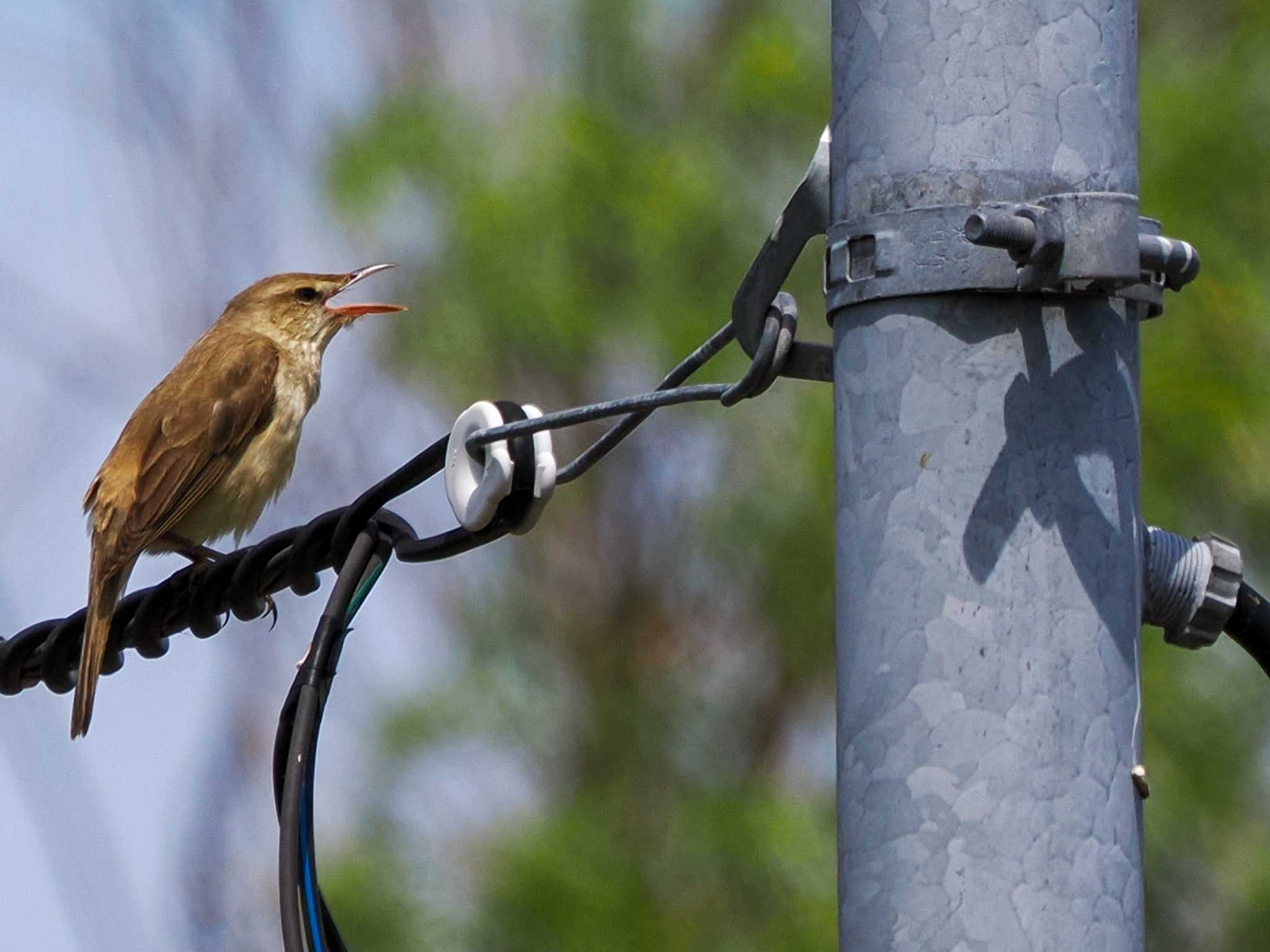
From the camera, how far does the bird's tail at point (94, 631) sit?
5.15 meters

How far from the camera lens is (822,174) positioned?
2.86 meters

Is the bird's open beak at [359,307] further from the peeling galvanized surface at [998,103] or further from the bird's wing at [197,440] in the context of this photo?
the peeling galvanized surface at [998,103]

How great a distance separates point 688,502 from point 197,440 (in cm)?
692

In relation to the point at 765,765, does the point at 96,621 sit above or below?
above

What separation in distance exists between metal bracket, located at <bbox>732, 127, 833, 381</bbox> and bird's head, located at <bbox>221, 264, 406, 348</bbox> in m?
5.79

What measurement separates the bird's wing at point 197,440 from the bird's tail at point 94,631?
0.10 metres

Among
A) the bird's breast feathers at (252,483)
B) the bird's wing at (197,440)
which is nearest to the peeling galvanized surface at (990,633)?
the bird's wing at (197,440)

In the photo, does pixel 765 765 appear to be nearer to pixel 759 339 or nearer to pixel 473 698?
pixel 473 698

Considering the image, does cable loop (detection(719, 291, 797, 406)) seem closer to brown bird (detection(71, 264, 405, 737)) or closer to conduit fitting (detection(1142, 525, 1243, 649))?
conduit fitting (detection(1142, 525, 1243, 649))

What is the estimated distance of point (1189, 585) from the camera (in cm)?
296

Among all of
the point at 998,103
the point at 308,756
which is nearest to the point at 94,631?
the point at 308,756

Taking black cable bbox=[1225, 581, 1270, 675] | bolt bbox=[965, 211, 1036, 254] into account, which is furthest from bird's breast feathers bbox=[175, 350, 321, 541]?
bolt bbox=[965, 211, 1036, 254]

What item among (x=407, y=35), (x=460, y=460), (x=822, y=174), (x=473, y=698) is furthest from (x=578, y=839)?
(x=822, y=174)

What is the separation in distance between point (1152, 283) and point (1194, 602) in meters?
0.54
